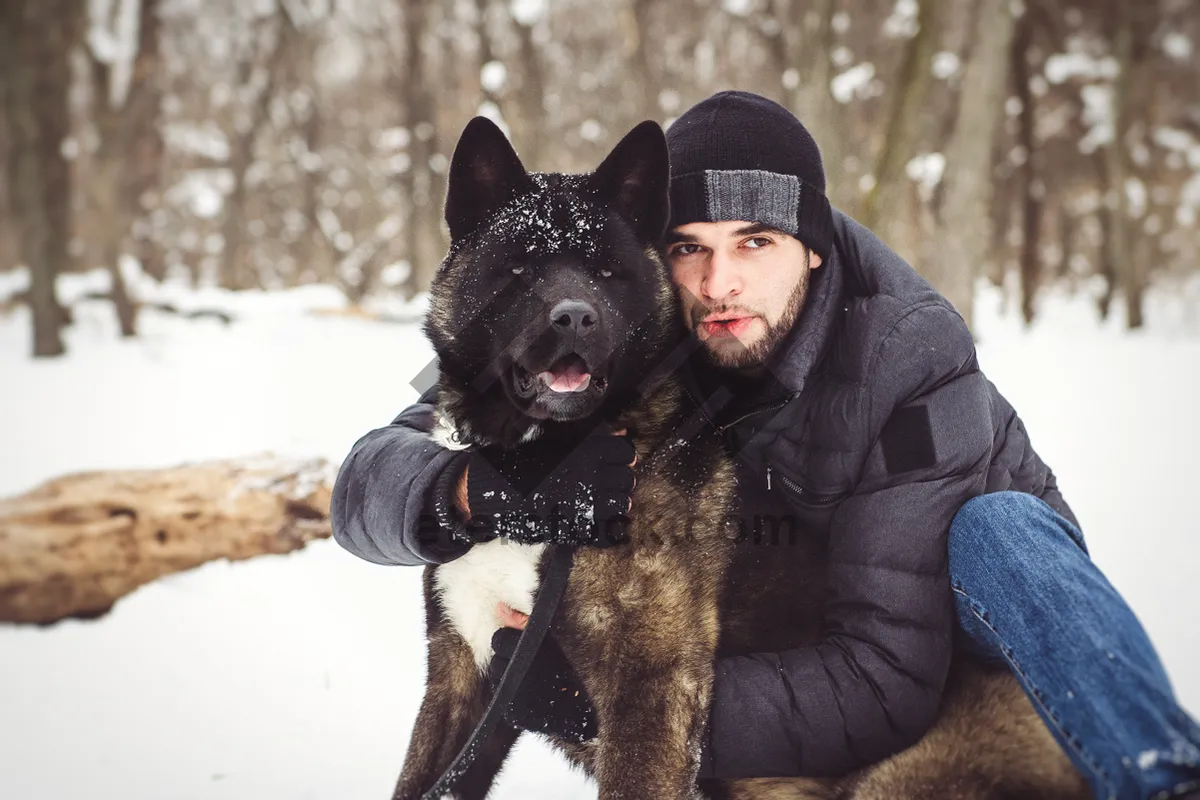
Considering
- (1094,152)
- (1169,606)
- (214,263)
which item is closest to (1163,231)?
(1094,152)

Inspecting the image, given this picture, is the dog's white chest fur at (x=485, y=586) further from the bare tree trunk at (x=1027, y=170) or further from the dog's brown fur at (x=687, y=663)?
the bare tree trunk at (x=1027, y=170)

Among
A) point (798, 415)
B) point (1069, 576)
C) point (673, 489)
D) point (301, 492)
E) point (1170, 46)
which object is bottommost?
point (301, 492)

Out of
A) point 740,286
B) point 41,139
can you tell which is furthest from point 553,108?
point 740,286

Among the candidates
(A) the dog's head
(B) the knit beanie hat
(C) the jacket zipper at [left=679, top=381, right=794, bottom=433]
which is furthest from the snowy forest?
(B) the knit beanie hat

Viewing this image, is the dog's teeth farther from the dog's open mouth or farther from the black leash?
the black leash

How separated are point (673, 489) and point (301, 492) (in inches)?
106

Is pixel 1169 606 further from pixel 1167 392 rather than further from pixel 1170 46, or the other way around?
pixel 1170 46

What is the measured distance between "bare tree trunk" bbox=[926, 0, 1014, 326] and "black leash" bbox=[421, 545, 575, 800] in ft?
21.0

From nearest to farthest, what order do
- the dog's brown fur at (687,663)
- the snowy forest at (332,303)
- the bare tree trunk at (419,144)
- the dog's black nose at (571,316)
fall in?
the dog's brown fur at (687,663) < the dog's black nose at (571,316) < the snowy forest at (332,303) < the bare tree trunk at (419,144)

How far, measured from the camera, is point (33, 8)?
27.5 ft

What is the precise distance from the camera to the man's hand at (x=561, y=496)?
1745 mm

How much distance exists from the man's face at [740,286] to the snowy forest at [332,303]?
832 millimetres

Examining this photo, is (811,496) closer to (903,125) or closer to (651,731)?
(651,731)

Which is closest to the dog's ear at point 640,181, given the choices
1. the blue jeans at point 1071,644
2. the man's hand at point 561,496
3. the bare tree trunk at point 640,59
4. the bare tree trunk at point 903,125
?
the man's hand at point 561,496
